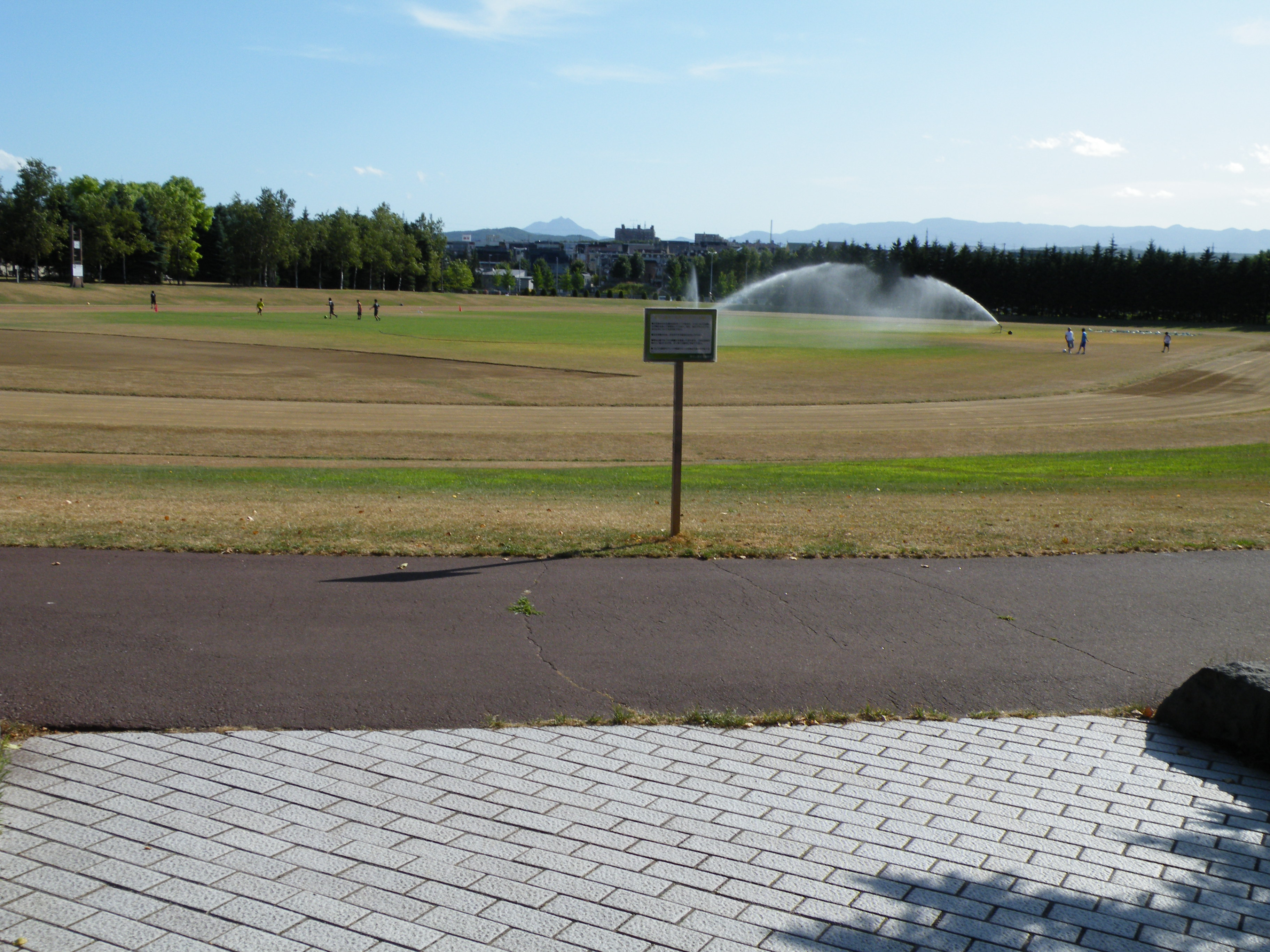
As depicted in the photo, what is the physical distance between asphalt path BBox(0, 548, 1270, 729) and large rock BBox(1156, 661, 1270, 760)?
1.65 ft

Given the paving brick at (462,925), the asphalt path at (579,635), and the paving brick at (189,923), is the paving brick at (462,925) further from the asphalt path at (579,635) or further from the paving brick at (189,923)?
the asphalt path at (579,635)

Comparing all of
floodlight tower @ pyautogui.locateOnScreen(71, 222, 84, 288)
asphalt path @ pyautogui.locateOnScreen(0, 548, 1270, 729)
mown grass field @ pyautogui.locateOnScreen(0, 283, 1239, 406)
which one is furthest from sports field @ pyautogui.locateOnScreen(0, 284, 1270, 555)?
floodlight tower @ pyautogui.locateOnScreen(71, 222, 84, 288)

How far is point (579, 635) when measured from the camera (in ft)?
24.3

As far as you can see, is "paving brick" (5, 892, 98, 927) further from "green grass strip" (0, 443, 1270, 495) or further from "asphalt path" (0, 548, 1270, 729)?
"green grass strip" (0, 443, 1270, 495)

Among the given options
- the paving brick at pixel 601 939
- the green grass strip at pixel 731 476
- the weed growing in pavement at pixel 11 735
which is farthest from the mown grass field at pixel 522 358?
the paving brick at pixel 601 939

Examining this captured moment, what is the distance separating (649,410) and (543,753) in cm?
3234

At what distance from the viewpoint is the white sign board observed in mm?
10305

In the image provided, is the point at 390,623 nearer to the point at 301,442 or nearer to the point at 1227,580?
the point at 1227,580

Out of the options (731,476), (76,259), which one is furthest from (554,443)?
(76,259)

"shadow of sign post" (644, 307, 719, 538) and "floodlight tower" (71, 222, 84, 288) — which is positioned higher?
"floodlight tower" (71, 222, 84, 288)

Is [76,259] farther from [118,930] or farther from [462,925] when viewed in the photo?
[462,925]

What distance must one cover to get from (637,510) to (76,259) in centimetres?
11810

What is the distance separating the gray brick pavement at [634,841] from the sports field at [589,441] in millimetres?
4651

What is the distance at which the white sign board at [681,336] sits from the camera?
33.8 ft
